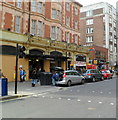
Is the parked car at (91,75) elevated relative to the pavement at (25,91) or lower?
elevated

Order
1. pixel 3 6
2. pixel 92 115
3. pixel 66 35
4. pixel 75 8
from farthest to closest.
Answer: pixel 75 8 < pixel 66 35 < pixel 3 6 < pixel 92 115

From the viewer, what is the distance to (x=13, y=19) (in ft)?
72.3

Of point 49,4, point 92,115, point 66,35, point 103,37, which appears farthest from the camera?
point 103,37

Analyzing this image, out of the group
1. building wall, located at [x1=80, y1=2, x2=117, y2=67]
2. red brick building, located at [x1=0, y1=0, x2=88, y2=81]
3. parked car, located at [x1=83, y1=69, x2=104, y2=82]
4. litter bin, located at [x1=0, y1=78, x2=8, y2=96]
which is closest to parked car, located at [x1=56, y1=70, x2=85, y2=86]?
parked car, located at [x1=83, y1=69, x2=104, y2=82]

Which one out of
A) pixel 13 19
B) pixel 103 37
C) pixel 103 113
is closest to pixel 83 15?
pixel 103 37

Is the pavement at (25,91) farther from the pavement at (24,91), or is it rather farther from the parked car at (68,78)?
the parked car at (68,78)

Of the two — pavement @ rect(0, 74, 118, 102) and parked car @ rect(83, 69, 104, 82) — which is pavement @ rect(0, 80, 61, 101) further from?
parked car @ rect(83, 69, 104, 82)

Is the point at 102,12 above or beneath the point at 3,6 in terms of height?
above

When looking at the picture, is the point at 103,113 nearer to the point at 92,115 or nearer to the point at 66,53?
the point at 92,115

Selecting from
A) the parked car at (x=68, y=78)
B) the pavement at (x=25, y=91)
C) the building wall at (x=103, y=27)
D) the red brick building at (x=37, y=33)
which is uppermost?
the building wall at (x=103, y=27)

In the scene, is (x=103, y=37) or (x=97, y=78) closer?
(x=97, y=78)

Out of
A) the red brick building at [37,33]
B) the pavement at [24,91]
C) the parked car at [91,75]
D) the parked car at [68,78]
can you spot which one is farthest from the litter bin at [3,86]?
the parked car at [91,75]

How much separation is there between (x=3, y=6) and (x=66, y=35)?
44.4ft

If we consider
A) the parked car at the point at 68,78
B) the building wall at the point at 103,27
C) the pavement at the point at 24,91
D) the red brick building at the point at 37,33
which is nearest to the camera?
the pavement at the point at 24,91
